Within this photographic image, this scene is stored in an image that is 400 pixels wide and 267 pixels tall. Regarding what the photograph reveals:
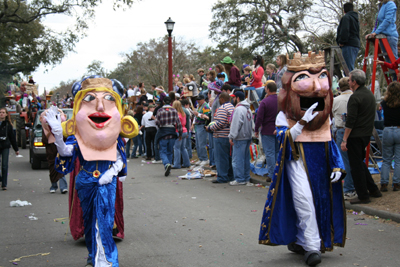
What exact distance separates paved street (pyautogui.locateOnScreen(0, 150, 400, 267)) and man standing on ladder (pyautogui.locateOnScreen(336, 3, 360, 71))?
346cm

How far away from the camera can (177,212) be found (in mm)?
7770

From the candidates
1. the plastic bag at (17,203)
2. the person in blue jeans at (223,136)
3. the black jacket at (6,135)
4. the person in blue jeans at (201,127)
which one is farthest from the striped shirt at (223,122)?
the black jacket at (6,135)

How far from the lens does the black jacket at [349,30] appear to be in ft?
29.5

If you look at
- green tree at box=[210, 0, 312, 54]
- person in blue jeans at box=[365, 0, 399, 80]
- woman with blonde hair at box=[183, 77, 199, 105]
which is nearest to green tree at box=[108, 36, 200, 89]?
green tree at box=[210, 0, 312, 54]

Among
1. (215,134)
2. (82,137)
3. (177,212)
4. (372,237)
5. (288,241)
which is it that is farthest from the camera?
(215,134)

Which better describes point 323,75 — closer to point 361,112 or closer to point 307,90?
point 307,90

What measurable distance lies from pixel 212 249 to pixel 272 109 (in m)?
4.80

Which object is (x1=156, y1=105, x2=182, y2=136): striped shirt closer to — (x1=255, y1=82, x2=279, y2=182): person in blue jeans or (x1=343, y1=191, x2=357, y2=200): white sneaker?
(x1=255, y1=82, x2=279, y2=182): person in blue jeans

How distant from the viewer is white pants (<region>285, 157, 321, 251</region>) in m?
4.87

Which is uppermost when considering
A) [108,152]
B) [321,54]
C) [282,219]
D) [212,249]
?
[321,54]

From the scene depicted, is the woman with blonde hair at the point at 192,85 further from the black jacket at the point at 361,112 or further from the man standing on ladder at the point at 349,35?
the black jacket at the point at 361,112

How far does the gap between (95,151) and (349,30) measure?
6.42 metres

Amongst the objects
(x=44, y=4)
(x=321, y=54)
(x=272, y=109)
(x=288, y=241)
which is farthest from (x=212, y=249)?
(x=44, y=4)

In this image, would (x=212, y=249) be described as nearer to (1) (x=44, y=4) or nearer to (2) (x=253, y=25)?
(1) (x=44, y=4)
